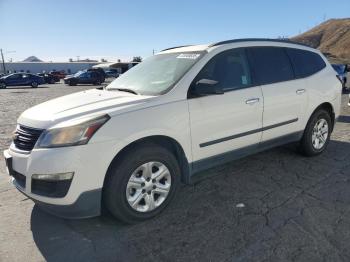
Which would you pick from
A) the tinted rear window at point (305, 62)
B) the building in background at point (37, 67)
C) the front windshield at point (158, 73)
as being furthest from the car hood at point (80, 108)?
the building in background at point (37, 67)

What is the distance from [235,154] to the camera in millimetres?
4125

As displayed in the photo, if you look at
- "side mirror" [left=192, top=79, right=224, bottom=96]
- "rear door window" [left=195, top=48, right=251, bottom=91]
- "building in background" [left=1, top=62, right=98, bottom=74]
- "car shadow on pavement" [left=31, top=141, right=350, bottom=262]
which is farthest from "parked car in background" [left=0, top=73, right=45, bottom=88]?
"building in background" [left=1, top=62, right=98, bottom=74]

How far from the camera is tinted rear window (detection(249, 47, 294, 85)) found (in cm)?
429

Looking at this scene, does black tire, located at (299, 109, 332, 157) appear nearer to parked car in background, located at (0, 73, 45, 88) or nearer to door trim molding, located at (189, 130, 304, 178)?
door trim molding, located at (189, 130, 304, 178)

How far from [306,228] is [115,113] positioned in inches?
84.4

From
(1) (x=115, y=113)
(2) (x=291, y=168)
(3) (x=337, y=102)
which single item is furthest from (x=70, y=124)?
(3) (x=337, y=102)

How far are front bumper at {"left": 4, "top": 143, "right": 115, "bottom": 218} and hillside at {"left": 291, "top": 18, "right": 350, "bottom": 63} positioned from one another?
2915 inches

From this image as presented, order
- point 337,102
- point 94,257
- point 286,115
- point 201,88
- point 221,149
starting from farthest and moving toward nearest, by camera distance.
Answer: point 337,102 → point 286,115 → point 221,149 → point 201,88 → point 94,257

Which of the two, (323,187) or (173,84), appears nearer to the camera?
(173,84)

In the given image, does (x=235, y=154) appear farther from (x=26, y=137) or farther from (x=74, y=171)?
(x=26, y=137)

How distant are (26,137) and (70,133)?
0.56 metres

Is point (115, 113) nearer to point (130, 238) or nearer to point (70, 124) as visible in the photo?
point (70, 124)

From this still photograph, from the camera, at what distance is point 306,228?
10.5 ft

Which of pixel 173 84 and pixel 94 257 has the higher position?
pixel 173 84
